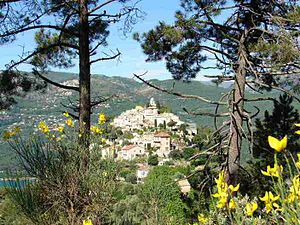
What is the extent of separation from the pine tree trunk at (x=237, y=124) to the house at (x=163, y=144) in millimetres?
69965

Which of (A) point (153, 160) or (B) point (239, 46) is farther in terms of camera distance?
(A) point (153, 160)

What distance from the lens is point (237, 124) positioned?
19.3 feet

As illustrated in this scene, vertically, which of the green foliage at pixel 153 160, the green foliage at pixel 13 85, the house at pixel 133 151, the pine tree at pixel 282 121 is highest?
the green foliage at pixel 13 85

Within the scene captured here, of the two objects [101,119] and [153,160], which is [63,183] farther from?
[153,160]

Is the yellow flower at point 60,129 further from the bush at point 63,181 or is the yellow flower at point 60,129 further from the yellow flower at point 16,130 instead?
the yellow flower at point 16,130

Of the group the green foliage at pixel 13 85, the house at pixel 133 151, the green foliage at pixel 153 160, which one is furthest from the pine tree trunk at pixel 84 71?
the green foliage at pixel 153 160

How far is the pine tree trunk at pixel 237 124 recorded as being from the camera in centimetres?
583

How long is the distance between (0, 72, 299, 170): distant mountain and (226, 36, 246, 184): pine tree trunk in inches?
18.9

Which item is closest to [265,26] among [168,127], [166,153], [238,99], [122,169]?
[238,99]

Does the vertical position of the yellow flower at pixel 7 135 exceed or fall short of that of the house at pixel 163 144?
it exceeds it

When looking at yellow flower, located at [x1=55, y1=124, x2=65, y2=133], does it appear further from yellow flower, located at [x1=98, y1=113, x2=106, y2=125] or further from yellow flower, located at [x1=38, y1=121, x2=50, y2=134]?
yellow flower, located at [x1=98, y1=113, x2=106, y2=125]

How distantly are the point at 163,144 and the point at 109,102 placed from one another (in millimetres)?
72454

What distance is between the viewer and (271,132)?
10250 mm

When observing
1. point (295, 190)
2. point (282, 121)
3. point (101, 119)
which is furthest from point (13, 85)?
point (282, 121)
